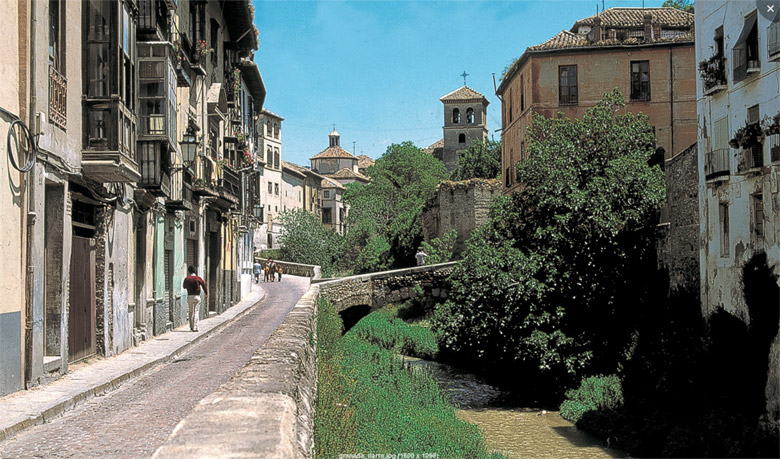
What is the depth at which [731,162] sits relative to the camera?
2041cm

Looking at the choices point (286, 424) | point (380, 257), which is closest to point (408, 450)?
point (286, 424)

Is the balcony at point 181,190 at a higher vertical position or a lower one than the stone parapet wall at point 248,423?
higher

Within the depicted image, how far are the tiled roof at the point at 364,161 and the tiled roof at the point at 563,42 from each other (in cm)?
8371

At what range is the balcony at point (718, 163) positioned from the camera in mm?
20517

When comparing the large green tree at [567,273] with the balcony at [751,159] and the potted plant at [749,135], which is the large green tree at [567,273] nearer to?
the balcony at [751,159]

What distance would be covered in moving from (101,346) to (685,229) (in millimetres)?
16416

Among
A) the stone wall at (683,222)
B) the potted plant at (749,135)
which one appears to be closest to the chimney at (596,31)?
the stone wall at (683,222)

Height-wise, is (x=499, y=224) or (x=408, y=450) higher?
(x=499, y=224)

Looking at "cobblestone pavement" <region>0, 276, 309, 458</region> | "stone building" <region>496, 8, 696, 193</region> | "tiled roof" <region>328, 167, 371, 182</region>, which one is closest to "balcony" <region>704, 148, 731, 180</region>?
"cobblestone pavement" <region>0, 276, 309, 458</region>

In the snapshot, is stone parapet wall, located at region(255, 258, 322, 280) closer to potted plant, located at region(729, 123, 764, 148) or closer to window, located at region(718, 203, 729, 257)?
window, located at region(718, 203, 729, 257)

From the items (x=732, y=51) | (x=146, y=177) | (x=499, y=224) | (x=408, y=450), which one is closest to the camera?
(x=408, y=450)

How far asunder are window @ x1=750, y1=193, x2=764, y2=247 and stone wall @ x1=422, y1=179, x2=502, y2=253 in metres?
27.6

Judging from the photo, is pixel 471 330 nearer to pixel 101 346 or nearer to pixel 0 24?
pixel 101 346

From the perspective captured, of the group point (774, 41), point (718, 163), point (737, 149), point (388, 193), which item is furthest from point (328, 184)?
point (774, 41)
